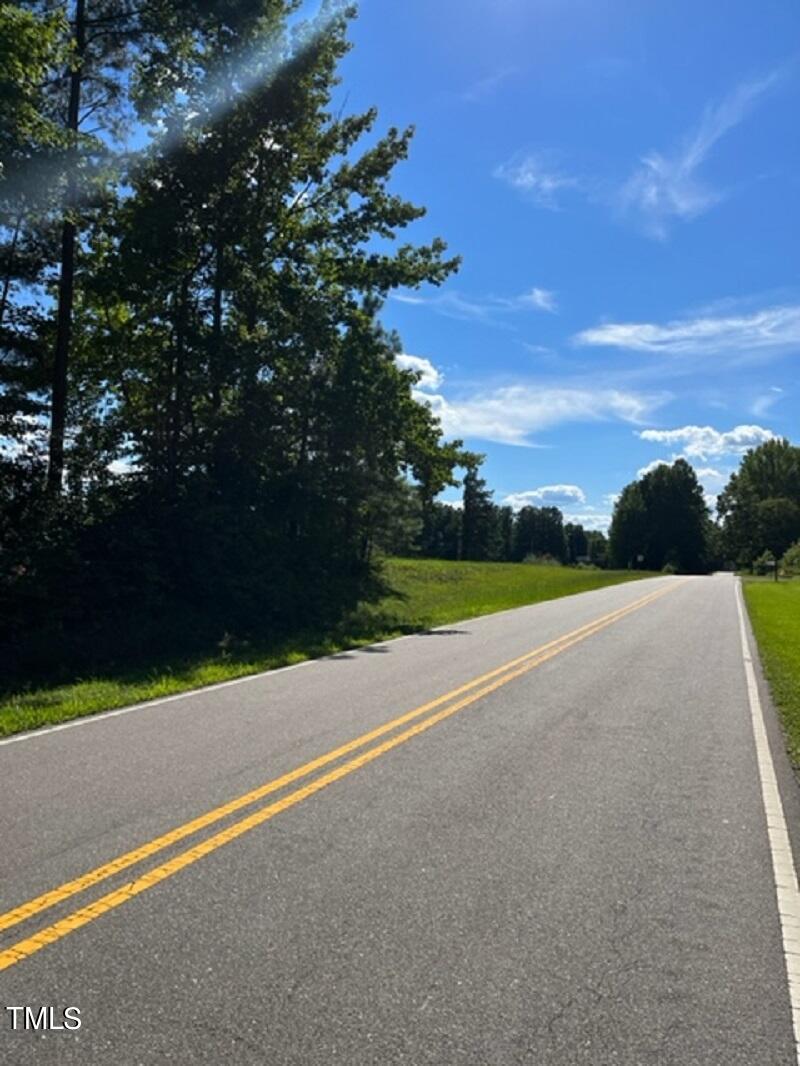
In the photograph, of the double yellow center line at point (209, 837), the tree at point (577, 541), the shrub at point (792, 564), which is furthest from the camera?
the tree at point (577, 541)

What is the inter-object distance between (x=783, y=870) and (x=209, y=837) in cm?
343

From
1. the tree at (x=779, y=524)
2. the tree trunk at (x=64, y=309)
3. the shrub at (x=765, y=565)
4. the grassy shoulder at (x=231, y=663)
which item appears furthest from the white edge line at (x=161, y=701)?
the tree at (x=779, y=524)

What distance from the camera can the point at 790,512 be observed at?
99.8 m

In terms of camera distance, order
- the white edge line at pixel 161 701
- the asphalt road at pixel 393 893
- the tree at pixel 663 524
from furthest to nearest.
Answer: the tree at pixel 663 524 < the white edge line at pixel 161 701 < the asphalt road at pixel 393 893

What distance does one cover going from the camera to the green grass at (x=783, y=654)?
9.00 m

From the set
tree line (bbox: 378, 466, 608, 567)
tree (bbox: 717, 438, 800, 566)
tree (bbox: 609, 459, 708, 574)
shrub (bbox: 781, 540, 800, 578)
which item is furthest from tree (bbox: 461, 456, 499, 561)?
shrub (bbox: 781, 540, 800, 578)

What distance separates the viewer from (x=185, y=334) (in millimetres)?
19797

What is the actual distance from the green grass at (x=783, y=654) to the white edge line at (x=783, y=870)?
A: 1.12ft

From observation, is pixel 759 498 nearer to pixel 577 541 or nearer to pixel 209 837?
A: pixel 577 541

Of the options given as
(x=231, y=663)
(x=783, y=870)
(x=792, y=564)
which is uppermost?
(x=792, y=564)

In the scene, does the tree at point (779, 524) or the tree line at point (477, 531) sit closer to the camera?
the tree line at point (477, 531)

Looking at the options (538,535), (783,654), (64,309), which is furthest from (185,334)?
(538,535)

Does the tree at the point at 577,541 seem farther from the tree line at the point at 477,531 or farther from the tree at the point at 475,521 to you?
the tree at the point at 475,521

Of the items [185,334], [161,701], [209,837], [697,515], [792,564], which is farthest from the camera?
[697,515]
